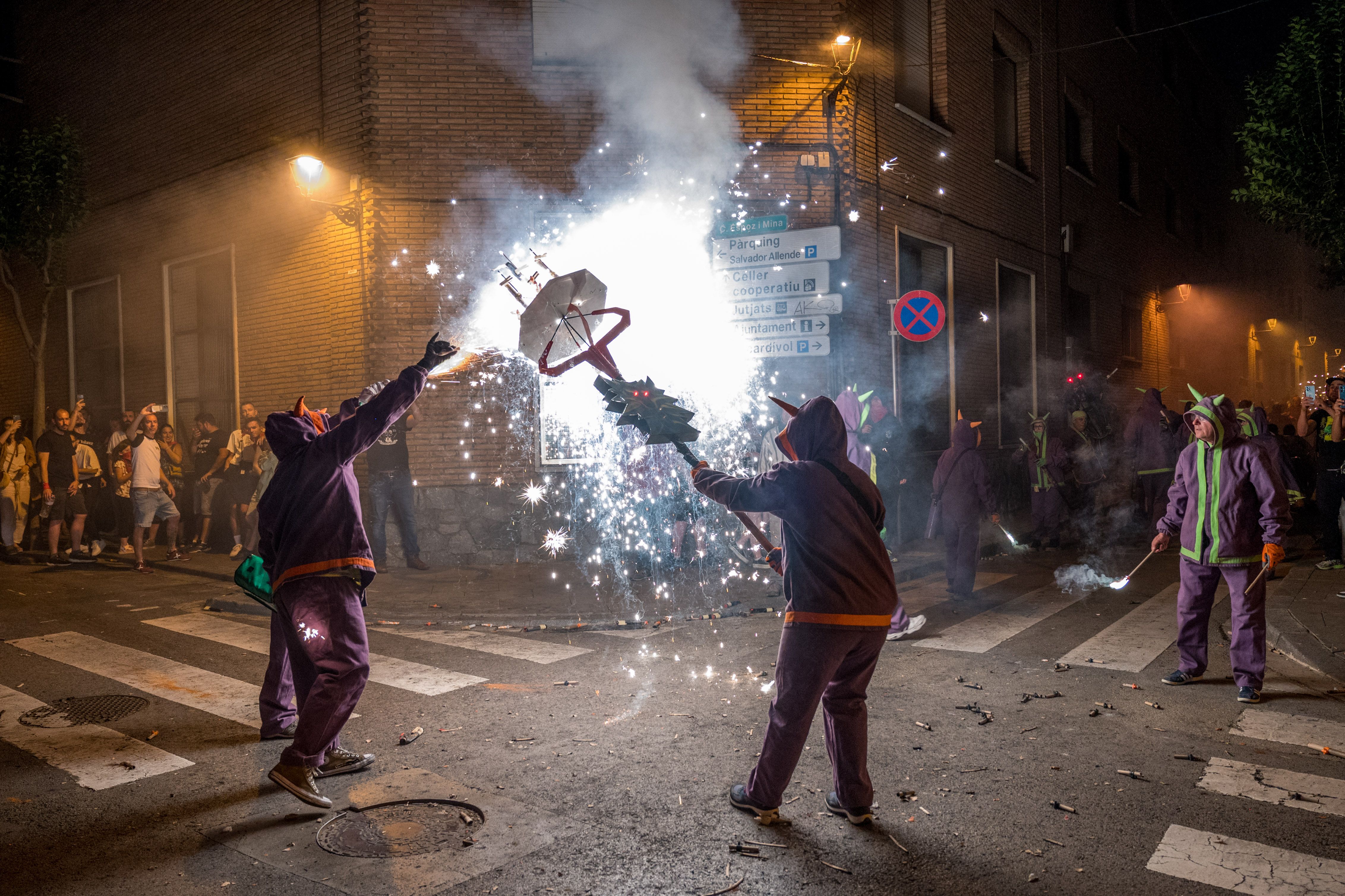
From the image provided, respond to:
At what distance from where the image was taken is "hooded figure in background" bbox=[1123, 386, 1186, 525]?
1248cm

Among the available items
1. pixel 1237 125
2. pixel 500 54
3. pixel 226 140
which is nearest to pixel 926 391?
pixel 500 54

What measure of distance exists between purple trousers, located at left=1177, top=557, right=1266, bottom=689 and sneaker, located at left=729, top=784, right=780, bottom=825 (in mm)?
3311

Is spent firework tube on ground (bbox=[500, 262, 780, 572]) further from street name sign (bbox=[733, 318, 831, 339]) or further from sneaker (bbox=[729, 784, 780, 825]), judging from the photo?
street name sign (bbox=[733, 318, 831, 339])

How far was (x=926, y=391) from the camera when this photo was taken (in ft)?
46.6

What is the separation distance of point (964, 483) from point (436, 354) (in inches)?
224

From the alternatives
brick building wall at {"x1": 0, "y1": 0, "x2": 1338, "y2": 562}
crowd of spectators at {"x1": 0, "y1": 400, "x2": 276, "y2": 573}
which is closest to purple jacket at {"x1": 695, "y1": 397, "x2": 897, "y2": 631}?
brick building wall at {"x1": 0, "y1": 0, "x2": 1338, "y2": 562}

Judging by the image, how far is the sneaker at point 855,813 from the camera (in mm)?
3686

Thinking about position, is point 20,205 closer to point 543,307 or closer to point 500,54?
point 500,54

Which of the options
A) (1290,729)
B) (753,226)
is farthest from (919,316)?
(1290,729)

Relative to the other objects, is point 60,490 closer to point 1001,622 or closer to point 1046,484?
point 1001,622

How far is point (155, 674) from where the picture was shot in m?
6.20

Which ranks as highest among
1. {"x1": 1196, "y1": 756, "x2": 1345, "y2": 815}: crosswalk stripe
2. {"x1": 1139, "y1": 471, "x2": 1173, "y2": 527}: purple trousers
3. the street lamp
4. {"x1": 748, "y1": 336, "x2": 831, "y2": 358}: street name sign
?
the street lamp

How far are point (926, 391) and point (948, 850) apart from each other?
37.3 ft

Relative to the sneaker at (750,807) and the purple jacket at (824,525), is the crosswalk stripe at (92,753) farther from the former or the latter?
the purple jacket at (824,525)
